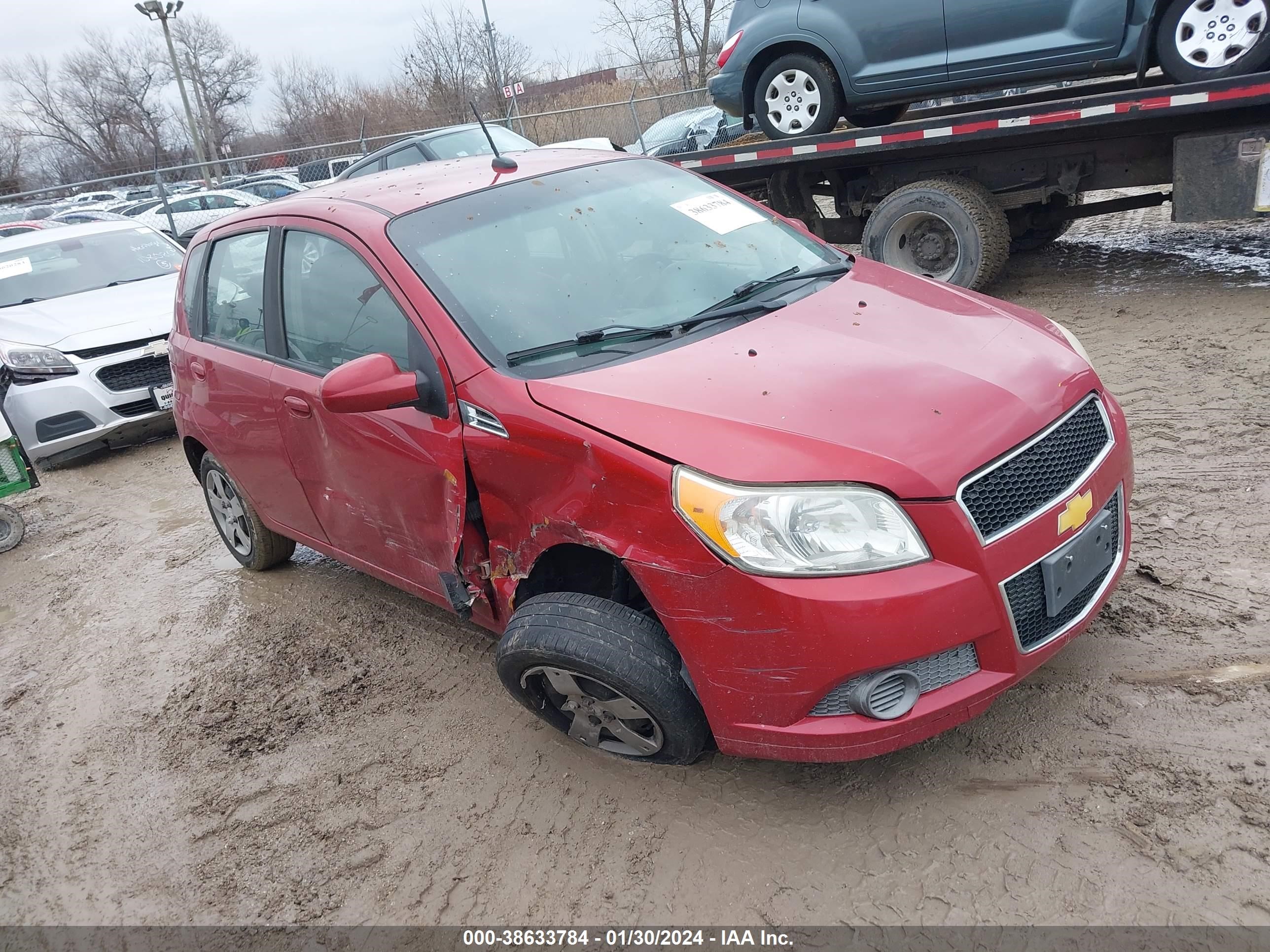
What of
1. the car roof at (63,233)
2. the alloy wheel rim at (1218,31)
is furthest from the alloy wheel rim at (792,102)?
the car roof at (63,233)

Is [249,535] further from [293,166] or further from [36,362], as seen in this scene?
[293,166]

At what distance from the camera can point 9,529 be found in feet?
19.7

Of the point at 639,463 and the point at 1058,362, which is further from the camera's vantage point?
the point at 1058,362

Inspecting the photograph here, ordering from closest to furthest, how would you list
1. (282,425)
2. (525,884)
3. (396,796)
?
(525,884)
(396,796)
(282,425)

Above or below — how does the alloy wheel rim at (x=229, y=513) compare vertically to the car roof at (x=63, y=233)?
below

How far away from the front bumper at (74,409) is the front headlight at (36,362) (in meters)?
0.06

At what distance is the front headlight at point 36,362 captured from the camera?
7.19m

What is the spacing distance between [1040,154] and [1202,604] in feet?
15.3

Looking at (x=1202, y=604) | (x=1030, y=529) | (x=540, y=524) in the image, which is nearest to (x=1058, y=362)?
(x=1030, y=529)

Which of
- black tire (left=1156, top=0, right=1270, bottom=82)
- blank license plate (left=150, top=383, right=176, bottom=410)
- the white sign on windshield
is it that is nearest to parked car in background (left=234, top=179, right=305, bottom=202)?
the white sign on windshield

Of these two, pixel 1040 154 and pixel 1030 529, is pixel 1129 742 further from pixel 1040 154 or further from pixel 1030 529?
pixel 1040 154

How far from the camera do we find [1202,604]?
323cm

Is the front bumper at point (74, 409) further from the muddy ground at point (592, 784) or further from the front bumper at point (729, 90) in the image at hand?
the front bumper at point (729, 90)

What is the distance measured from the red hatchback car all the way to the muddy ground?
0.32 m
